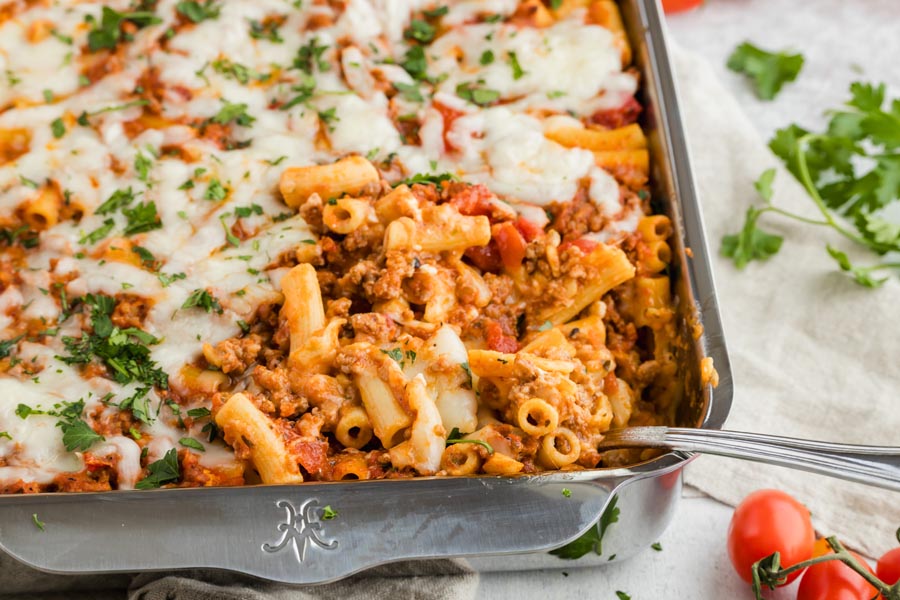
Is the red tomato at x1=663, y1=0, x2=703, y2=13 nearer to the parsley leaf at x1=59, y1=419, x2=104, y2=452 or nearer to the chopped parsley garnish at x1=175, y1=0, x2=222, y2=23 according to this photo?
the chopped parsley garnish at x1=175, y1=0, x2=222, y2=23

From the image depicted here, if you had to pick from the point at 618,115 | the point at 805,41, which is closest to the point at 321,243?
the point at 618,115

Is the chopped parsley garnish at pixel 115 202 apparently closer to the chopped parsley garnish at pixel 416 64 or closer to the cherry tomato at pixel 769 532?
the chopped parsley garnish at pixel 416 64

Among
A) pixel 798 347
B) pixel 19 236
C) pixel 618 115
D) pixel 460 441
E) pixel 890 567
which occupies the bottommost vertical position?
pixel 890 567

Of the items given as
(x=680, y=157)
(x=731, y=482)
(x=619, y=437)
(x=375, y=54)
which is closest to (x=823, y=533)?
(x=731, y=482)

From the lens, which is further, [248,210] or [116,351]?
[248,210]

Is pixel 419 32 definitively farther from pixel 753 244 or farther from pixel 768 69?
pixel 768 69

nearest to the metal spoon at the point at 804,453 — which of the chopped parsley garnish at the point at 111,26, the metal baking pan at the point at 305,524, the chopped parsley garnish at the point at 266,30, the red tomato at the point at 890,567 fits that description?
the metal baking pan at the point at 305,524
